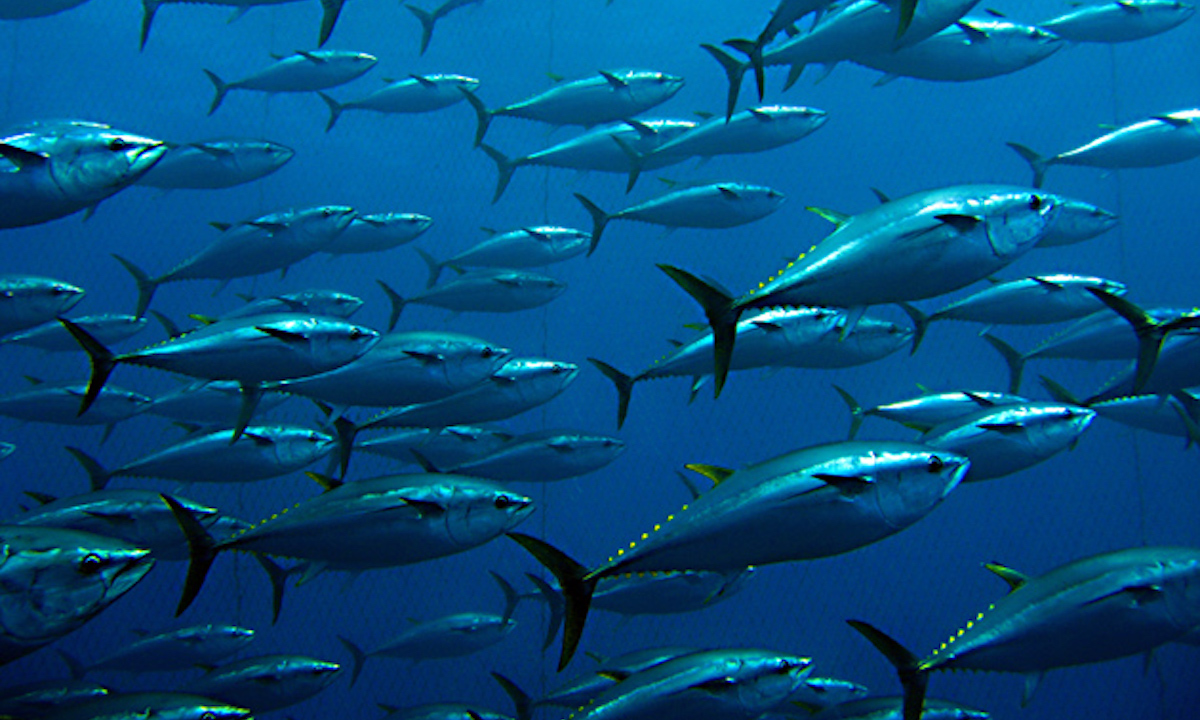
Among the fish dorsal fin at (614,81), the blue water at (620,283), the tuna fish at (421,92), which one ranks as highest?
the fish dorsal fin at (614,81)

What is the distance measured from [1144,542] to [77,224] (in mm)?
9998

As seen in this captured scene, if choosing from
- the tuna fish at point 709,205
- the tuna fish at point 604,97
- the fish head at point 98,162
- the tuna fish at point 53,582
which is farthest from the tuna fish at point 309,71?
the tuna fish at point 53,582

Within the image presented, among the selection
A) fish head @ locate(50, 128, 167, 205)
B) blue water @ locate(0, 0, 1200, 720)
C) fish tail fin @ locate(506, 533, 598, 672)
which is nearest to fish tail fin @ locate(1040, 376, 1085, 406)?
fish tail fin @ locate(506, 533, 598, 672)

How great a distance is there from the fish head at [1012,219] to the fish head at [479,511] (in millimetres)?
1401

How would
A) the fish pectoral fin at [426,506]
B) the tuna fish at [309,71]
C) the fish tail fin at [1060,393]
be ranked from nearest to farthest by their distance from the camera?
the fish pectoral fin at [426,506]
the fish tail fin at [1060,393]
the tuna fish at [309,71]

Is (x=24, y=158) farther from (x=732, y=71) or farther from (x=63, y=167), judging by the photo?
(x=732, y=71)

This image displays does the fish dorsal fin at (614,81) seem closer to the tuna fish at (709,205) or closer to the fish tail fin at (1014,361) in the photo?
the tuna fish at (709,205)

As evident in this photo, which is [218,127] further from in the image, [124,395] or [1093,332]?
[1093,332]

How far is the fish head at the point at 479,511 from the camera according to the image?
2.05 metres

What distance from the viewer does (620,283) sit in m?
7.06

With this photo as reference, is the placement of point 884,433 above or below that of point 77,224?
below

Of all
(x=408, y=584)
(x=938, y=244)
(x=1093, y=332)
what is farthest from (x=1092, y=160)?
(x=408, y=584)

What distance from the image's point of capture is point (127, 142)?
6.23ft

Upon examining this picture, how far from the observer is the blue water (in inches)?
241
